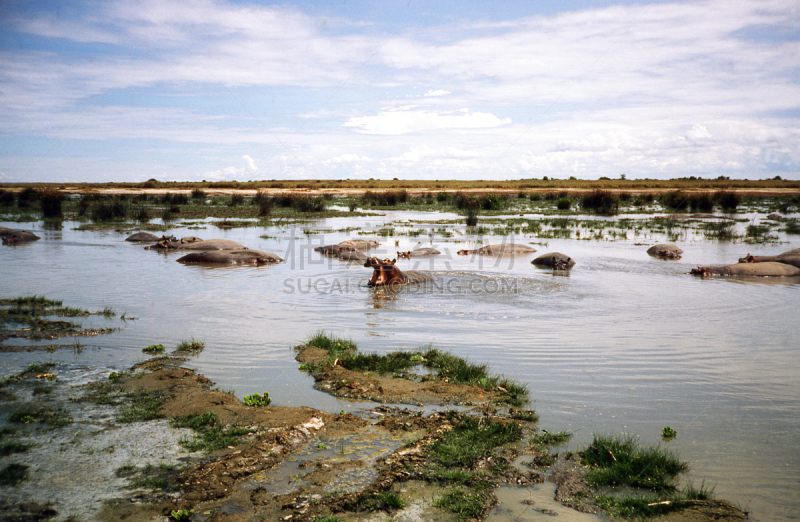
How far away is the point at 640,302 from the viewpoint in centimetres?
1055

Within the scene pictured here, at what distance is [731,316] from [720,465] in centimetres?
617

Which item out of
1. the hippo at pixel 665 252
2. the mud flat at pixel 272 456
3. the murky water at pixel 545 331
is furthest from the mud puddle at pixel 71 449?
the hippo at pixel 665 252

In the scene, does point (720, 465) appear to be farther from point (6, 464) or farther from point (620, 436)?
point (6, 464)

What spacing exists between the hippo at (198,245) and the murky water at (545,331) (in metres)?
1.29

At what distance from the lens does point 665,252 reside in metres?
16.9

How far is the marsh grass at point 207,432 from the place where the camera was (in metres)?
4.45

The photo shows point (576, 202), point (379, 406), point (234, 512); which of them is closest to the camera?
point (234, 512)

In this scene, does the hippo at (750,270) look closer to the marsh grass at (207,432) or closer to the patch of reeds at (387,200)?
the marsh grass at (207,432)

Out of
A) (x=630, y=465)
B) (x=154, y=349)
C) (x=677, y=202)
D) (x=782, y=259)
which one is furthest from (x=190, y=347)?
(x=677, y=202)

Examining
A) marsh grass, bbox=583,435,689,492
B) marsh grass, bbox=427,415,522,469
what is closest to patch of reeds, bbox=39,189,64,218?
marsh grass, bbox=427,415,522,469

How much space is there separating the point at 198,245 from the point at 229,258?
2.44m

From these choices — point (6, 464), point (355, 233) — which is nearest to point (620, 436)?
point (6, 464)

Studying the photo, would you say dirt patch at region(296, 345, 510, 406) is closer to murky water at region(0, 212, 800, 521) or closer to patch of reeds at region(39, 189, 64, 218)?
murky water at region(0, 212, 800, 521)

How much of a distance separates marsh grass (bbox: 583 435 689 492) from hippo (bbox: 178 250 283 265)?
1211 cm
